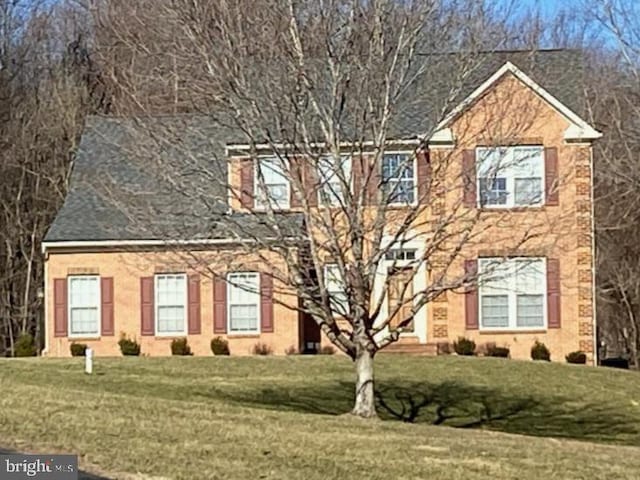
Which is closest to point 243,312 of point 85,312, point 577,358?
point 85,312

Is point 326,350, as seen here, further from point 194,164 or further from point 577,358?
point 194,164

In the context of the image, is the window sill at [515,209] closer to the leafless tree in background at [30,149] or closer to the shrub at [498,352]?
the shrub at [498,352]

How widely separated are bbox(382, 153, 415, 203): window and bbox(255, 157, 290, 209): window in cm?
151

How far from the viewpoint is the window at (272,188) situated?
57.6 ft

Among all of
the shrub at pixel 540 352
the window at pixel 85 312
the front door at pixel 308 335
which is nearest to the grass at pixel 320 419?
the shrub at pixel 540 352

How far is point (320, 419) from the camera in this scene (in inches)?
651

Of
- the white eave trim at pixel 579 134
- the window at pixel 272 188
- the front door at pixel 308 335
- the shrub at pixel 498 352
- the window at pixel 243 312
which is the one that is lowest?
the shrub at pixel 498 352

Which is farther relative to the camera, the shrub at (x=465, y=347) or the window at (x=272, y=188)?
the shrub at (x=465, y=347)

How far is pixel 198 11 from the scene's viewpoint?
54.6 feet

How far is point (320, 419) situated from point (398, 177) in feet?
12.2

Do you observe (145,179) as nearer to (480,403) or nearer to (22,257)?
(480,403)

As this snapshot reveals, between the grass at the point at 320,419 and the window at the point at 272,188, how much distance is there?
3021 millimetres

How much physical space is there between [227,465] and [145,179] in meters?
10.6

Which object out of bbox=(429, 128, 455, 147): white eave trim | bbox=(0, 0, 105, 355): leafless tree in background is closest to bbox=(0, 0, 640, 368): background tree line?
bbox=(0, 0, 105, 355): leafless tree in background
